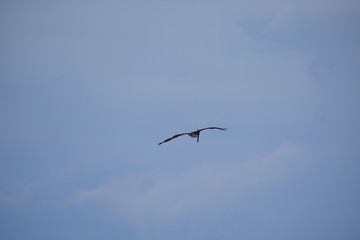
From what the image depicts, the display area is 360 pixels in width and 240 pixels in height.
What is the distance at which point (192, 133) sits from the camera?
11612 cm
